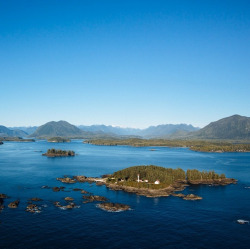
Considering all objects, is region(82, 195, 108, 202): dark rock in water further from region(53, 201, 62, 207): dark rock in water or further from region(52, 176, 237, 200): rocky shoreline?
region(52, 176, 237, 200): rocky shoreline

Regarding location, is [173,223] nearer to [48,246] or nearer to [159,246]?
[159,246]

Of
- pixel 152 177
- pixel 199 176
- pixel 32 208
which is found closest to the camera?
pixel 32 208

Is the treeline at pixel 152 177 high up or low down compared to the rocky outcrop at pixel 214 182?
up

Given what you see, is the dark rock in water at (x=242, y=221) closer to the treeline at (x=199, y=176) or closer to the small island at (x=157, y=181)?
the small island at (x=157, y=181)

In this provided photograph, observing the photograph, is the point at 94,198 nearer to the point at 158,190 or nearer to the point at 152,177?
the point at 158,190

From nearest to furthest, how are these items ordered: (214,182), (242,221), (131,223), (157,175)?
(131,223)
(242,221)
(157,175)
(214,182)

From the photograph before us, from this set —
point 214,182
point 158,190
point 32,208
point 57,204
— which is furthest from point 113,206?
point 214,182

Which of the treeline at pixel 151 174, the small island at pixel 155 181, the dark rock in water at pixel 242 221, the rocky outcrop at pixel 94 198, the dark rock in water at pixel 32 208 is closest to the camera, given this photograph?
the dark rock in water at pixel 242 221

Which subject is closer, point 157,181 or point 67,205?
point 67,205

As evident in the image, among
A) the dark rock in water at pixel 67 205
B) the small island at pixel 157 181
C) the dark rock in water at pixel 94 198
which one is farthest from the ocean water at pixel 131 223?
the small island at pixel 157 181
